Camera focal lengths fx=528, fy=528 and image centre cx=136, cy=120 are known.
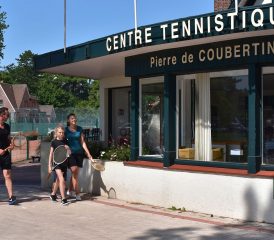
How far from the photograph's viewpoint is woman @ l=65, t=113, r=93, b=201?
10.6 meters

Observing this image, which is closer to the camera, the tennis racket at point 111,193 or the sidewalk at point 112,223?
the sidewalk at point 112,223

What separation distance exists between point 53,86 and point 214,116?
107637mm

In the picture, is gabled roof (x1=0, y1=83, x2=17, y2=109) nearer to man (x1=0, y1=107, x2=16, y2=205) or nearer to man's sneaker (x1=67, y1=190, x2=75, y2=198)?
man's sneaker (x1=67, y1=190, x2=75, y2=198)

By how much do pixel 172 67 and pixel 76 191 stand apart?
125 inches

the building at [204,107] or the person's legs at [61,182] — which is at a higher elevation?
the building at [204,107]

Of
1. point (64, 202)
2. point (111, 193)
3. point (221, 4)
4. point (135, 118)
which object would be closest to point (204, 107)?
point (135, 118)

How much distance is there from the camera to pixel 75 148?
35.3 feet

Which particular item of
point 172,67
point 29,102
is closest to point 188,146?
point 172,67

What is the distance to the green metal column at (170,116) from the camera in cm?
1007

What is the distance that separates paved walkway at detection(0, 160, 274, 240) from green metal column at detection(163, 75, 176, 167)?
1181 millimetres

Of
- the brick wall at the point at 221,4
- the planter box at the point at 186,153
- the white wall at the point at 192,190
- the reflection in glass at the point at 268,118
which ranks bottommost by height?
the white wall at the point at 192,190

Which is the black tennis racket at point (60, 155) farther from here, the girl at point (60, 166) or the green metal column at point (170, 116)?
the green metal column at point (170, 116)

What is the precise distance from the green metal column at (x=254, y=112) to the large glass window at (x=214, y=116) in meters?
0.25

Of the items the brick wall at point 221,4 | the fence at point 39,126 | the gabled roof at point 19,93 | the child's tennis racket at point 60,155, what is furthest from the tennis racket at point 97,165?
the gabled roof at point 19,93
